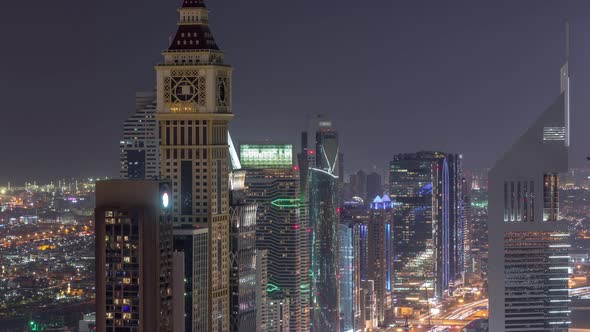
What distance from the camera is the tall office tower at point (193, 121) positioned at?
18094mm

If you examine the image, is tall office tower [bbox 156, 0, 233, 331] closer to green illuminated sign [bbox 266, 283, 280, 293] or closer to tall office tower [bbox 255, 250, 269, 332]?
tall office tower [bbox 255, 250, 269, 332]

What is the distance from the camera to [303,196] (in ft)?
104

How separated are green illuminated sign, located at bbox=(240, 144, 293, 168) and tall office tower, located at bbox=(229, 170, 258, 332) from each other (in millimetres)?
7298

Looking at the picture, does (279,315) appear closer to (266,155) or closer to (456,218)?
(266,155)

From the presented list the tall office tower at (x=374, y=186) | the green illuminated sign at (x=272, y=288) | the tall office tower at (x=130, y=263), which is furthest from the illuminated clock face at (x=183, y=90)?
the tall office tower at (x=374, y=186)

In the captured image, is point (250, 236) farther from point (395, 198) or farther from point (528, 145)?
point (395, 198)

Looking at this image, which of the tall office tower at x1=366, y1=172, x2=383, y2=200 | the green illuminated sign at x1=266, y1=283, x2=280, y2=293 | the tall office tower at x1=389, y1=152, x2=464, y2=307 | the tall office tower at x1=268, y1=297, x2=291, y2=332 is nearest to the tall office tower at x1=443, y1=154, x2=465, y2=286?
the tall office tower at x1=389, y1=152, x2=464, y2=307

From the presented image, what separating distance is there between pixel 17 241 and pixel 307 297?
26.0 ft

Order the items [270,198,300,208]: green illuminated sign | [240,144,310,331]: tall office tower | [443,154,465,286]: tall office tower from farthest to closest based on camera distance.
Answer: [443,154,465,286]: tall office tower → [270,198,300,208]: green illuminated sign → [240,144,310,331]: tall office tower

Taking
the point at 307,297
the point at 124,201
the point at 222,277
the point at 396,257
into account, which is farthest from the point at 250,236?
the point at 396,257

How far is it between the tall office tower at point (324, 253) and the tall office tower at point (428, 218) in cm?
667

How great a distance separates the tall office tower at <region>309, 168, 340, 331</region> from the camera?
108ft

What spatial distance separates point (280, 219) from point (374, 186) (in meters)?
12.8

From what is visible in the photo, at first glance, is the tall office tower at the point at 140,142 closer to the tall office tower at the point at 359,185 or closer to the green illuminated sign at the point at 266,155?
the green illuminated sign at the point at 266,155
